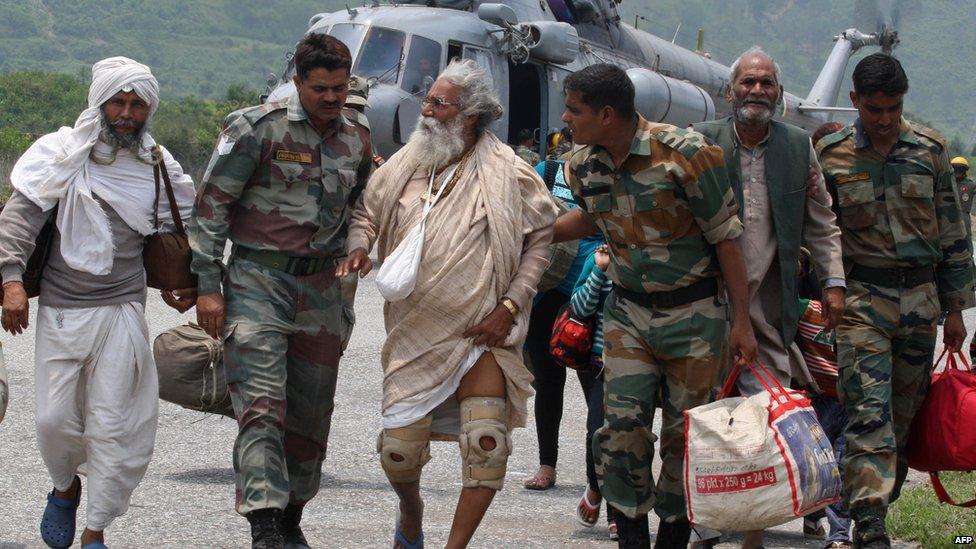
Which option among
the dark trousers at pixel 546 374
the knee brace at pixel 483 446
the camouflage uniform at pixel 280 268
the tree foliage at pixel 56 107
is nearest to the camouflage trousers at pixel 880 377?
the knee brace at pixel 483 446

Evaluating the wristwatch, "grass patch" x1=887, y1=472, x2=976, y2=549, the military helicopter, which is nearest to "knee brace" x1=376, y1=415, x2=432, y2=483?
the wristwatch

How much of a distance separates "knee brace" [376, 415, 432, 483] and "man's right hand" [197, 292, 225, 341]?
79 cm

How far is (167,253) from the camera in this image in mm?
5457

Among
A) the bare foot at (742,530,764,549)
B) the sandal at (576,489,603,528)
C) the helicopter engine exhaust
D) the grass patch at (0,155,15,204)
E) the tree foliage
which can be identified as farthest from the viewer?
the tree foliage

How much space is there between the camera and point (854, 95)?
5.79 meters

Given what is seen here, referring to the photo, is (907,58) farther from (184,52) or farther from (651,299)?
(651,299)

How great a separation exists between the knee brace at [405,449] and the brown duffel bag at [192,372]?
1.43m

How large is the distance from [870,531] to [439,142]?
229 cm

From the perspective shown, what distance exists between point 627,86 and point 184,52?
136 m

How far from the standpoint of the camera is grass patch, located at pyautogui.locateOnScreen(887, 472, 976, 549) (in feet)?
19.7

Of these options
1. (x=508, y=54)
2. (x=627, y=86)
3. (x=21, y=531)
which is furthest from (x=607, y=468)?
(x=508, y=54)

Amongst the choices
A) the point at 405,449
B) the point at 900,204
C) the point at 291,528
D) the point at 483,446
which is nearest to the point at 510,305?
the point at 483,446

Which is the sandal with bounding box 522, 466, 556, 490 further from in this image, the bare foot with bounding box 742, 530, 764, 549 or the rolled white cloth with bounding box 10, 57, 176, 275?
the rolled white cloth with bounding box 10, 57, 176, 275

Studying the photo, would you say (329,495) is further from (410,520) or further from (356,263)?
(356,263)
